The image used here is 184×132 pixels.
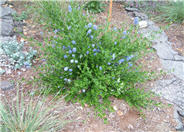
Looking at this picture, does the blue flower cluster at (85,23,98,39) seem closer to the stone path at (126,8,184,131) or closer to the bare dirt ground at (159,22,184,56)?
the stone path at (126,8,184,131)

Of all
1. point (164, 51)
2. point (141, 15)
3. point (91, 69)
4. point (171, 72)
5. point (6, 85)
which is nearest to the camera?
point (91, 69)

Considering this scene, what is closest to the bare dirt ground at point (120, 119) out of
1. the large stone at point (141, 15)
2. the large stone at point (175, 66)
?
the large stone at point (175, 66)

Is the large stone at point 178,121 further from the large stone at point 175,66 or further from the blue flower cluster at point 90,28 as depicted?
the blue flower cluster at point 90,28

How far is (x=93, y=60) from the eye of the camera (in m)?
2.47

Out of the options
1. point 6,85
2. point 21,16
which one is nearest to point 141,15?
point 21,16

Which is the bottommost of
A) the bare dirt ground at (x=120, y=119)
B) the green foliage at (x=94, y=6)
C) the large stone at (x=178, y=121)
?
the large stone at (x=178, y=121)

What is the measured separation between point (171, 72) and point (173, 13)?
1.89m

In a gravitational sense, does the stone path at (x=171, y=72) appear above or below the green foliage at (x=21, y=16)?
below

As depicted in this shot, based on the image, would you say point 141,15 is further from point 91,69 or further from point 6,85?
point 6,85

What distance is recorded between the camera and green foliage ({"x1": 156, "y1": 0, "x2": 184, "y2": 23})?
4426 mm

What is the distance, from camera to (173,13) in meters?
4.46

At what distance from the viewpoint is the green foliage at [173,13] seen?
4426 mm

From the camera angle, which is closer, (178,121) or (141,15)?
(178,121)

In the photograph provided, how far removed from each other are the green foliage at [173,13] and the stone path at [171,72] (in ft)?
1.27
